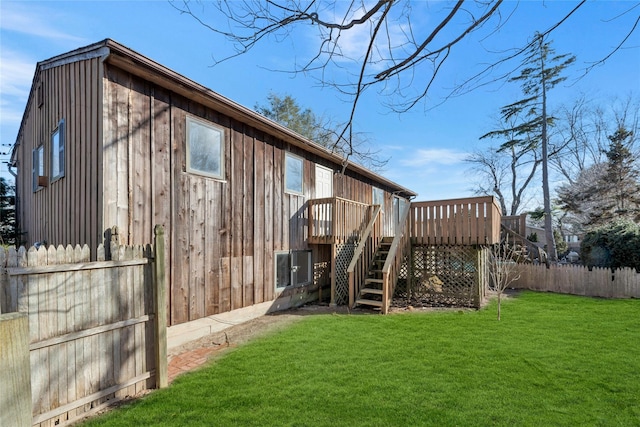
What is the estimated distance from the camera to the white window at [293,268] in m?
7.97

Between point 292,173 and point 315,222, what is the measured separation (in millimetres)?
1556

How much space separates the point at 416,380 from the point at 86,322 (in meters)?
3.68

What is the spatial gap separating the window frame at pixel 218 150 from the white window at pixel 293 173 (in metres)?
2.13

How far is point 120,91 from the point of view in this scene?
4852 mm

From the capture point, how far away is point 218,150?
638cm

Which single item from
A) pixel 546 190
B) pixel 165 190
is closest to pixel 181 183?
→ pixel 165 190

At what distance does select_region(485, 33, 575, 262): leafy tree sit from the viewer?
51.3 feet

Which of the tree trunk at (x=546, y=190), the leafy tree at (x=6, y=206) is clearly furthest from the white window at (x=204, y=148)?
the tree trunk at (x=546, y=190)

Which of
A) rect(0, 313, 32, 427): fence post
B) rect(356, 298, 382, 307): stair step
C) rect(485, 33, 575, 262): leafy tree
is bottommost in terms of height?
rect(356, 298, 382, 307): stair step

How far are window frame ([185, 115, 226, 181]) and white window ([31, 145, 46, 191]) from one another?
3.57 meters

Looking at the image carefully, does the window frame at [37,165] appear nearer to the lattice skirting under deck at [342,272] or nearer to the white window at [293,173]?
the white window at [293,173]

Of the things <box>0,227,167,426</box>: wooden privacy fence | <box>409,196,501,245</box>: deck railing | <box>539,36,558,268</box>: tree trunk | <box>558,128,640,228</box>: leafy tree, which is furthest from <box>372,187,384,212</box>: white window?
<box>558,128,640,228</box>: leafy tree

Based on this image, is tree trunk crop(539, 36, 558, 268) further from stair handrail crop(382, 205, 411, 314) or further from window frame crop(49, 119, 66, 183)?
window frame crop(49, 119, 66, 183)

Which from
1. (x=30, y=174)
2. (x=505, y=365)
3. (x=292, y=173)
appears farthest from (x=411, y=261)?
(x=30, y=174)
